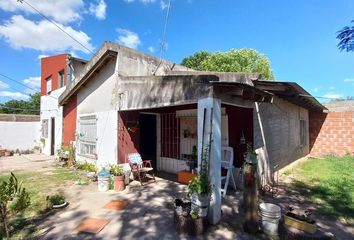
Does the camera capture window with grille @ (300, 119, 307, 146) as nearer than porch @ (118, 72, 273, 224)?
No

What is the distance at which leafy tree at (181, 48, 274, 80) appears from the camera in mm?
28062

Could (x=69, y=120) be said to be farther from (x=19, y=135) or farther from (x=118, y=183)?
(x=19, y=135)

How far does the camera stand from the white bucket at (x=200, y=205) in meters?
4.71

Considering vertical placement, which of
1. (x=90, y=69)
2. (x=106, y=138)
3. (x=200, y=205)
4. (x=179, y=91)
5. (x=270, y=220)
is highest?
(x=90, y=69)

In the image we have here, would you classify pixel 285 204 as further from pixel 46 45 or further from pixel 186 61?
pixel 186 61

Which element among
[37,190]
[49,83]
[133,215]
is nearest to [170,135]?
[133,215]

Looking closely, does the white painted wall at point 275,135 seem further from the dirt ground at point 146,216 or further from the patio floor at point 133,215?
the patio floor at point 133,215

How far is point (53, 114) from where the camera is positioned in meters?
15.9

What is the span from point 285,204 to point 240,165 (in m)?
1.63

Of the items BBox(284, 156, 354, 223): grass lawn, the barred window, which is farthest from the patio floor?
the barred window

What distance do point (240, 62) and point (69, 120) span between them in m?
21.6

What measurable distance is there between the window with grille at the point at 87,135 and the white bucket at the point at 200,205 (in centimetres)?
654

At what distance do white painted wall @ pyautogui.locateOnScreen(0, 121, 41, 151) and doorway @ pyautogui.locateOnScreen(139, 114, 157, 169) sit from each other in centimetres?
1150

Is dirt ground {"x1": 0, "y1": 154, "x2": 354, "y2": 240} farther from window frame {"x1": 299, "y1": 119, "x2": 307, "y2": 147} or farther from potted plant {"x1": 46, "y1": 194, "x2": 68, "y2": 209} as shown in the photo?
window frame {"x1": 299, "y1": 119, "x2": 307, "y2": 147}
